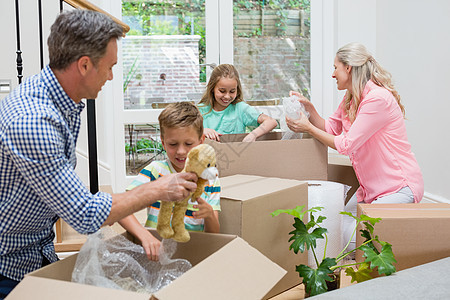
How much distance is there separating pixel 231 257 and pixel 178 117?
536 millimetres

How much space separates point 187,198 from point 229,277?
22cm

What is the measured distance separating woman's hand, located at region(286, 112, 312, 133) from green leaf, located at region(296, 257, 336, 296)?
2.38 feet

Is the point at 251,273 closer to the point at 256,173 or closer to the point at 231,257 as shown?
the point at 231,257

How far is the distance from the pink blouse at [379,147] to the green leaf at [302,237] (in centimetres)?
61

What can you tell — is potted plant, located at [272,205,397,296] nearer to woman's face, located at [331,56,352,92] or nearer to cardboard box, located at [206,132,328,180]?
cardboard box, located at [206,132,328,180]

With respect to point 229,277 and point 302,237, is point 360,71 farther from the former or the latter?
point 229,277

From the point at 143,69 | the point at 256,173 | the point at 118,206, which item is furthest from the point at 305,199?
the point at 143,69

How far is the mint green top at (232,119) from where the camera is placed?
2.65 meters

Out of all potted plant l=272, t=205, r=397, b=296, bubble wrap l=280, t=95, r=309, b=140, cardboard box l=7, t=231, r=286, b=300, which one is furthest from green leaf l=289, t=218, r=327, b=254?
bubble wrap l=280, t=95, r=309, b=140

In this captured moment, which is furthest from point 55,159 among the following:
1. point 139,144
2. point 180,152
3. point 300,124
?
point 139,144

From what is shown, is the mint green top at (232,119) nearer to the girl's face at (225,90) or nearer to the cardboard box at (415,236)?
the girl's face at (225,90)

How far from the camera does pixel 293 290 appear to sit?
1.99 metres

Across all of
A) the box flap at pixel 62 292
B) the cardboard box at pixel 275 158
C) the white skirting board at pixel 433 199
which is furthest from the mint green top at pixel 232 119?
the box flap at pixel 62 292

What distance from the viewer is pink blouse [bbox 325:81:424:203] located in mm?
2291
